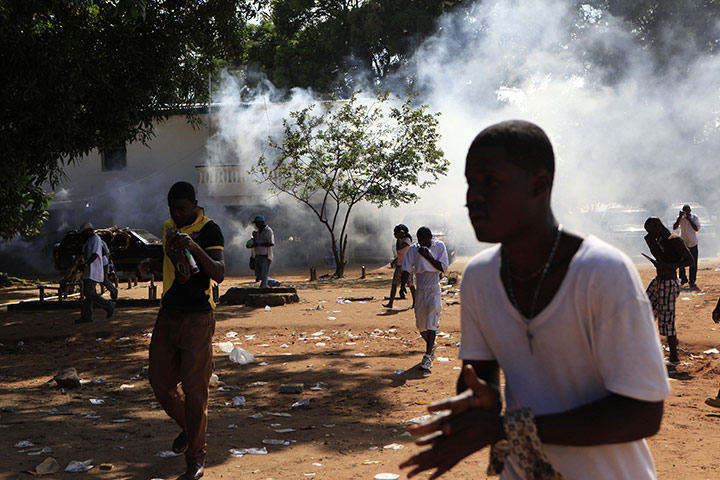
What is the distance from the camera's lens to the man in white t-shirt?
5.43ft

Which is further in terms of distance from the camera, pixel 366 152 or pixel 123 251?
pixel 366 152

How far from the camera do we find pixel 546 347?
5.80 ft

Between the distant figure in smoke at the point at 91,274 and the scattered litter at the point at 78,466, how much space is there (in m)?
7.74

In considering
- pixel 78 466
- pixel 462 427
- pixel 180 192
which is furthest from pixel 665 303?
pixel 462 427

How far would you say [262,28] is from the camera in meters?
38.0

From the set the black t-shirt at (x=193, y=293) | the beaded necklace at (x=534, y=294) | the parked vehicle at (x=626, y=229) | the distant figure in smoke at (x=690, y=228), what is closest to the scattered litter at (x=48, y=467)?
the black t-shirt at (x=193, y=293)

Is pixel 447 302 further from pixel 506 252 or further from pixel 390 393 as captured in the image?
pixel 506 252

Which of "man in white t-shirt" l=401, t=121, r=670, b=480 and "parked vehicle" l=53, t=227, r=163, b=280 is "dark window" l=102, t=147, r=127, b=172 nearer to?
"parked vehicle" l=53, t=227, r=163, b=280

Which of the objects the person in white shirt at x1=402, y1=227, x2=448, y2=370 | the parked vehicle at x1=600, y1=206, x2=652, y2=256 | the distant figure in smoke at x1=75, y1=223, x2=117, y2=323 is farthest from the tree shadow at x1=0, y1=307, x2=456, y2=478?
the parked vehicle at x1=600, y1=206, x2=652, y2=256

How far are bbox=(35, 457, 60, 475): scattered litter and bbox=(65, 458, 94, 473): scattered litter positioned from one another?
0.25 feet

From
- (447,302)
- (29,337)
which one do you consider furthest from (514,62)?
(29,337)

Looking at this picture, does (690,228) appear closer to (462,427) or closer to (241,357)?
(241,357)

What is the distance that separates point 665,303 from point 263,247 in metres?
10.1

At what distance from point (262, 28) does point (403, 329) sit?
29.4 meters
